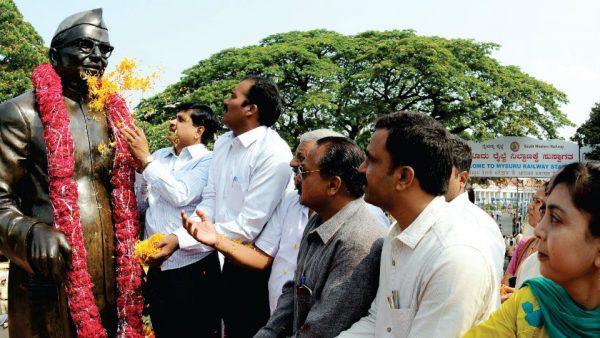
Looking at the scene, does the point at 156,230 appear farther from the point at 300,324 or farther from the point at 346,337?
the point at 346,337

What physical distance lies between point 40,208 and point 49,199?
82mm

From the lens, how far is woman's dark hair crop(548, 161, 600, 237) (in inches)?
77.3

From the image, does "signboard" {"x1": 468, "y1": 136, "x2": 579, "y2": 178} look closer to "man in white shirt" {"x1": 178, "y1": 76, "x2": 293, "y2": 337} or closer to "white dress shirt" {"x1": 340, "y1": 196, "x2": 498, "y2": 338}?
"man in white shirt" {"x1": 178, "y1": 76, "x2": 293, "y2": 337}

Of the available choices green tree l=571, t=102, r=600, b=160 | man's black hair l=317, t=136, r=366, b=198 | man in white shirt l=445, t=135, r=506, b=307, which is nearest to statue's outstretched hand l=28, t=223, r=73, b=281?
man's black hair l=317, t=136, r=366, b=198

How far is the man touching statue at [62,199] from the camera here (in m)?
3.46

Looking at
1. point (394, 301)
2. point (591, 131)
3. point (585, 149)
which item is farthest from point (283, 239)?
point (591, 131)

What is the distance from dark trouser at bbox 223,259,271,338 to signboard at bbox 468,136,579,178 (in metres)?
23.5

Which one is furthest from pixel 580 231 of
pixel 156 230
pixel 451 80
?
pixel 451 80

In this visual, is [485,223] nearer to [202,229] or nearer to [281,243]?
[281,243]

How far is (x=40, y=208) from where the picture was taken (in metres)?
3.70

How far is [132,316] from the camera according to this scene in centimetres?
388

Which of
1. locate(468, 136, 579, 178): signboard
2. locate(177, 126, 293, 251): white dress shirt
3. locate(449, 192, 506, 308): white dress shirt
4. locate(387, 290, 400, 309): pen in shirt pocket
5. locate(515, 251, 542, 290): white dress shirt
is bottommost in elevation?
locate(468, 136, 579, 178): signboard

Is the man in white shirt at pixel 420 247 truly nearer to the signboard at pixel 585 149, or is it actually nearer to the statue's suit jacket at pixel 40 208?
the statue's suit jacket at pixel 40 208

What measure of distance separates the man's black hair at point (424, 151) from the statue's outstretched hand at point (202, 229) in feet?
4.48
